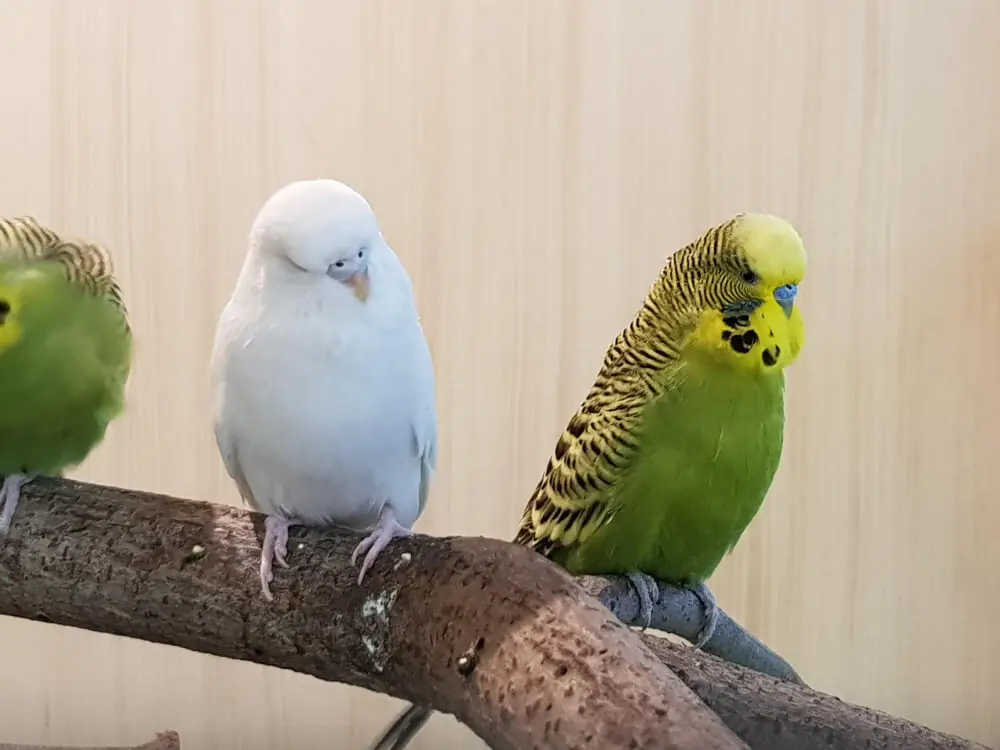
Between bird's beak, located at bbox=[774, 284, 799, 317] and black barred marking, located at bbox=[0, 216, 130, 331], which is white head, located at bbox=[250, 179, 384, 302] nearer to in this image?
black barred marking, located at bbox=[0, 216, 130, 331]

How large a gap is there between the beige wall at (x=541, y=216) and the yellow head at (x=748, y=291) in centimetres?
57

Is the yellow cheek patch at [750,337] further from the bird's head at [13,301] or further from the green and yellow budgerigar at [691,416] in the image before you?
the bird's head at [13,301]

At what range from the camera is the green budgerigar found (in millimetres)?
828

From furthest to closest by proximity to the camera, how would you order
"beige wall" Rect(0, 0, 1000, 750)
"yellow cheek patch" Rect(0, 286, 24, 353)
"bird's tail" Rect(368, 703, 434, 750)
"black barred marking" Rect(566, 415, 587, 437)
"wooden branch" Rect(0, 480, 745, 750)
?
"beige wall" Rect(0, 0, 1000, 750) → "bird's tail" Rect(368, 703, 434, 750) → "black barred marking" Rect(566, 415, 587, 437) → "yellow cheek patch" Rect(0, 286, 24, 353) → "wooden branch" Rect(0, 480, 745, 750)

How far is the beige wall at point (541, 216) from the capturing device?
4.32 ft

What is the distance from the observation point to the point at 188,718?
1469 mm

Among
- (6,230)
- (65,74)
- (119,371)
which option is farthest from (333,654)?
(65,74)

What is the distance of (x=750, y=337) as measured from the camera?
2.77ft

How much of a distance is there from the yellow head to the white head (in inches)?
11.9

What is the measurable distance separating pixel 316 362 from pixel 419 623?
0.71 ft

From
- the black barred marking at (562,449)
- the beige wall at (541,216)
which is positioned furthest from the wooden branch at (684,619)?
the beige wall at (541,216)

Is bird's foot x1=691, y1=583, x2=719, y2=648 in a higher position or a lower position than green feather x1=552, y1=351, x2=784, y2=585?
lower

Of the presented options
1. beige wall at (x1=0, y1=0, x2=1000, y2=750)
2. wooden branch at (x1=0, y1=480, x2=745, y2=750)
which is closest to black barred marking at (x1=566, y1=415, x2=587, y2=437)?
wooden branch at (x1=0, y1=480, x2=745, y2=750)

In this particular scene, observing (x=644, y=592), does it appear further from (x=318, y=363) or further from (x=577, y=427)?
(x=318, y=363)
